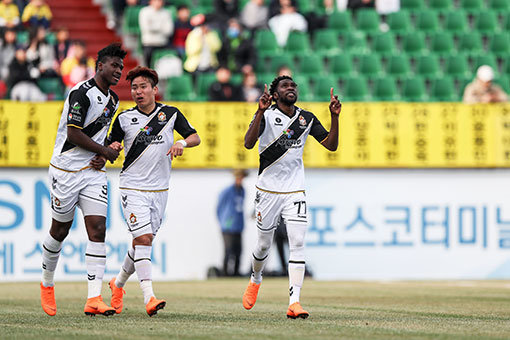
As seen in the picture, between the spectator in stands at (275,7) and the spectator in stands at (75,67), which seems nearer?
the spectator in stands at (75,67)

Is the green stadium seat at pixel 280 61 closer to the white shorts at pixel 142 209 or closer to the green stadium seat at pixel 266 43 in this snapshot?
the green stadium seat at pixel 266 43

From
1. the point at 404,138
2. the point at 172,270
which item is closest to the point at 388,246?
the point at 404,138

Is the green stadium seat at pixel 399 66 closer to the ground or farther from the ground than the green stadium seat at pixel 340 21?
closer to the ground

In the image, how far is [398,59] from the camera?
2116 centimetres

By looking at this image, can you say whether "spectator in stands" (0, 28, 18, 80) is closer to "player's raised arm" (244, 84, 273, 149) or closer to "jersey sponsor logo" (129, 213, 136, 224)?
"jersey sponsor logo" (129, 213, 136, 224)

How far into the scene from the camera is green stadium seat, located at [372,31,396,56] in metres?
21.5

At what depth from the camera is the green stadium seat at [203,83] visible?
1981 centimetres

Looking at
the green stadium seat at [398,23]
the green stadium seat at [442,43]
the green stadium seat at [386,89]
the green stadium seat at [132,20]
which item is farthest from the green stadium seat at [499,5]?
the green stadium seat at [132,20]

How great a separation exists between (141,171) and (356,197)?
9839 millimetres

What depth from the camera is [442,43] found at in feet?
71.6

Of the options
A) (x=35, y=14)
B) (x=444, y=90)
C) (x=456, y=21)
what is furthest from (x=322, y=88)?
(x=35, y=14)

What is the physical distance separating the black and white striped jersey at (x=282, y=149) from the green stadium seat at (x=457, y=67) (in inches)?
485

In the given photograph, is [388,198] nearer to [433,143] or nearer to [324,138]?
[433,143]

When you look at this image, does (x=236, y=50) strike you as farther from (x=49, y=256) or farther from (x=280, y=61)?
(x=49, y=256)
